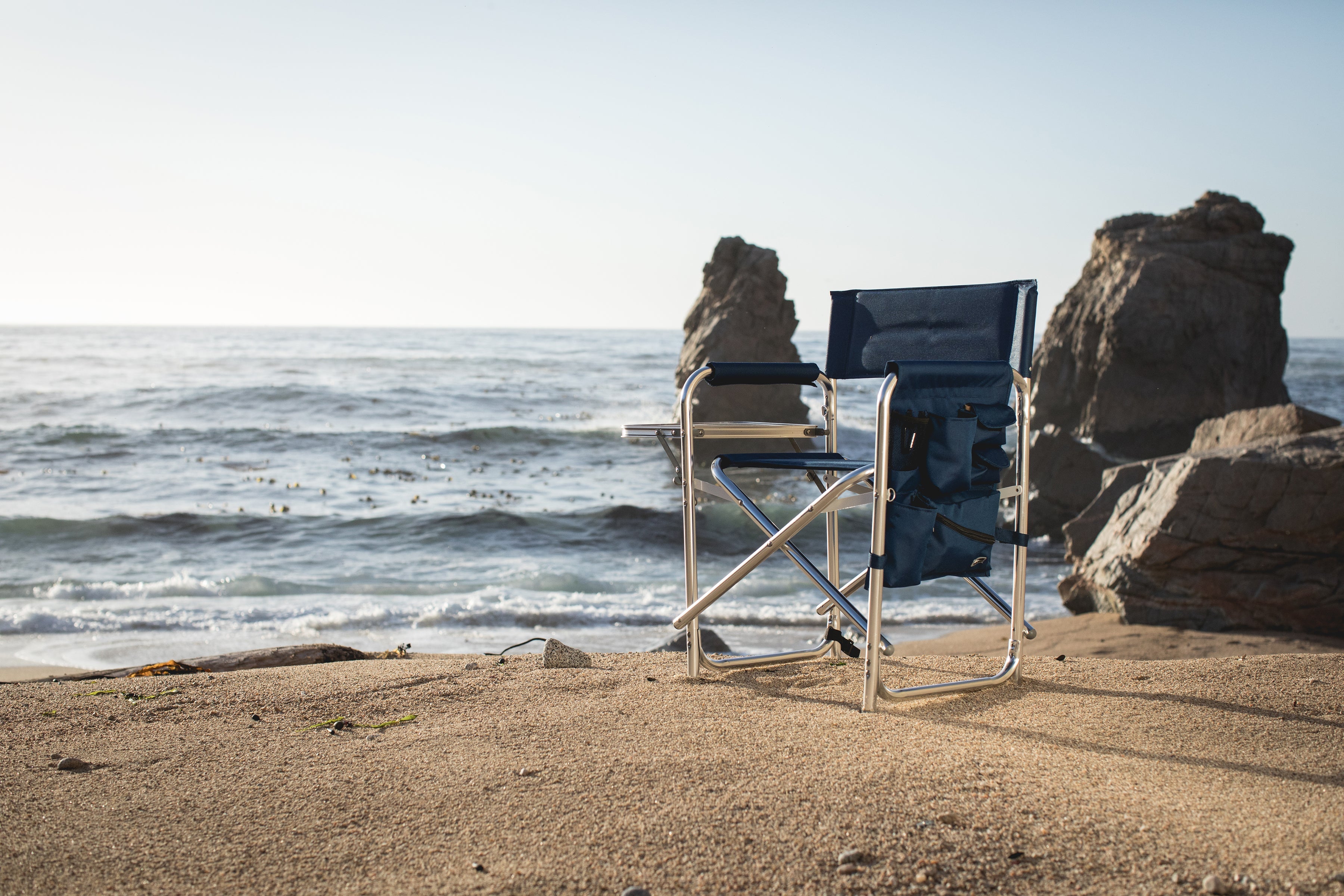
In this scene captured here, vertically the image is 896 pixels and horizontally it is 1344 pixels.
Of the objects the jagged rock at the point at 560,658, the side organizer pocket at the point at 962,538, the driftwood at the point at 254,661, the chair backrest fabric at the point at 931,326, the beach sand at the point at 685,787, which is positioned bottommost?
the driftwood at the point at 254,661

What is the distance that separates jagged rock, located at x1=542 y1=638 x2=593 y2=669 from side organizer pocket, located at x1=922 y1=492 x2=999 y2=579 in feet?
4.79

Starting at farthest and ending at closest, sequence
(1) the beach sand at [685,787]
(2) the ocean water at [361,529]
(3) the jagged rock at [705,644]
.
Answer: (2) the ocean water at [361,529]
(3) the jagged rock at [705,644]
(1) the beach sand at [685,787]

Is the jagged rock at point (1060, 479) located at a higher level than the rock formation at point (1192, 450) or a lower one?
lower

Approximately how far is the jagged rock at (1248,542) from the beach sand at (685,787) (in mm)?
1819

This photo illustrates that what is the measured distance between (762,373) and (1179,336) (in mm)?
11285

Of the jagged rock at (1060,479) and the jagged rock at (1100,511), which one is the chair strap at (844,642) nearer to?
the jagged rock at (1100,511)

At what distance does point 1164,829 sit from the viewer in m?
1.84

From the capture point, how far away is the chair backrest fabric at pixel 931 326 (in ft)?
9.89

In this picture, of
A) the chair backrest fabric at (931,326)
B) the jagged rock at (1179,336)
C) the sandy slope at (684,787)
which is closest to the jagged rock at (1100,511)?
the sandy slope at (684,787)

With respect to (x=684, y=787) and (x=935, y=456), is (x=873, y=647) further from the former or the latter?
(x=684, y=787)

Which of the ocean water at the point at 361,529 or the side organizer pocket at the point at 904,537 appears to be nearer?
the side organizer pocket at the point at 904,537

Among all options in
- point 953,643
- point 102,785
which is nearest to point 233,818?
point 102,785

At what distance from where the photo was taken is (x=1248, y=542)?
15.9 feet

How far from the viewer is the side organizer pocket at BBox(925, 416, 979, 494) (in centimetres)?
→ 267
